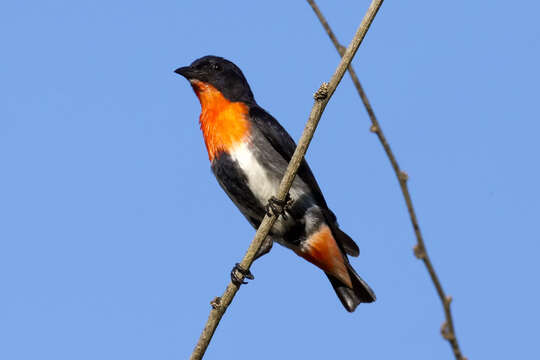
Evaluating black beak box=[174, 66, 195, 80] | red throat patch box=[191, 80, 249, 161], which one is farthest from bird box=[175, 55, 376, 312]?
black beak box=[174, 66, 195, 80]

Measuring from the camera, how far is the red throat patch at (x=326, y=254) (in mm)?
6754

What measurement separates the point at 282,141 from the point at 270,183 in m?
0.50

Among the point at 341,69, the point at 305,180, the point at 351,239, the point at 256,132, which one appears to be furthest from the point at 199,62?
the point at 341,69

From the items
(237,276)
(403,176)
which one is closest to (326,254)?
(237,276)

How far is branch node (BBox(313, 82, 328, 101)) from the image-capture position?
3562 mm

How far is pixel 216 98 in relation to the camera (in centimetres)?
714

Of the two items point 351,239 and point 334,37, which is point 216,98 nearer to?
point 351,239

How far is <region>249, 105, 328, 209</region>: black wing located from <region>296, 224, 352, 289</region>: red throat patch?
31 cm

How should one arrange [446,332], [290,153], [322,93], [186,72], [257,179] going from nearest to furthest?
[446,332] → [322,93] → [257,179] → [290,153] → [186,72]

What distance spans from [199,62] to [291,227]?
1.97m

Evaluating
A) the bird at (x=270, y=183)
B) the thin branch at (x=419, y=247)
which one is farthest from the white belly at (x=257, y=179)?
the thin branch at (x=419, y=247)

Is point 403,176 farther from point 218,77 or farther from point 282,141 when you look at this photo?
point 218,77

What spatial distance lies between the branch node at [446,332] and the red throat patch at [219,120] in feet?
15.2

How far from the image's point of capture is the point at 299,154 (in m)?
3.80
